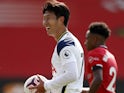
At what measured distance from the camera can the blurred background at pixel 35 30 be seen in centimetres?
1388

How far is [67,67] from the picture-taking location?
5852 mm

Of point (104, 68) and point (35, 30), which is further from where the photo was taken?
point (35, 30)

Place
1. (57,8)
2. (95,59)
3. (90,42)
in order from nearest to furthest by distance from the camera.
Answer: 1. (57,8)
2. (95,59)
3. (90,42)

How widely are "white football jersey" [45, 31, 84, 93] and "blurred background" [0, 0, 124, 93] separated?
7.79 meters

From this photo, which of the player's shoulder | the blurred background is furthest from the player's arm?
the blurred background

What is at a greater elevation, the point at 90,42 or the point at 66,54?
the point at 90,42

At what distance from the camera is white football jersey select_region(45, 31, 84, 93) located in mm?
5855

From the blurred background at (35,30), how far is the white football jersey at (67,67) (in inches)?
307

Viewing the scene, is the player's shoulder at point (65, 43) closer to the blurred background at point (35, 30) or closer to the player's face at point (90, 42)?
the player's face at point (90, 42)

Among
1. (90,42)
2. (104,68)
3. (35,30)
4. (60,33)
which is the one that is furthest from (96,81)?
(35,30)

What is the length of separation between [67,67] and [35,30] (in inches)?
322

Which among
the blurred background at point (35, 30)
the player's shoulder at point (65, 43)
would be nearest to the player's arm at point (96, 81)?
the player's shoulder at point (65, 43)

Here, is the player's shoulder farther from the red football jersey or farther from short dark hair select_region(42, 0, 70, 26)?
the red football jersey

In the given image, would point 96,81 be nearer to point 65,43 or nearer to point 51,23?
point 65,43
